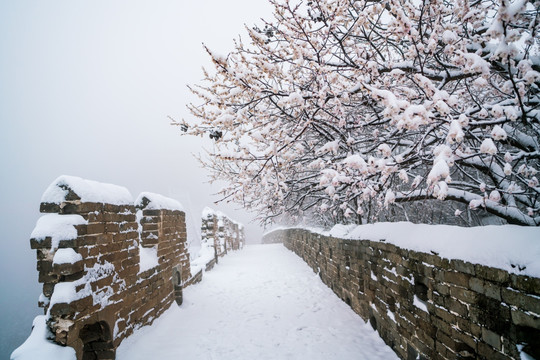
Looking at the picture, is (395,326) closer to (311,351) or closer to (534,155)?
(311,351)

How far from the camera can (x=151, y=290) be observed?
4336 millimetres

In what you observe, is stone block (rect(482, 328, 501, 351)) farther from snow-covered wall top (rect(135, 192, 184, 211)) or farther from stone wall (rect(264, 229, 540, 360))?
snow-covered wall top (rect(135, 192, 184, 211))

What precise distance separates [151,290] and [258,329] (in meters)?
1.80

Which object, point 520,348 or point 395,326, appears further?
point 395,326


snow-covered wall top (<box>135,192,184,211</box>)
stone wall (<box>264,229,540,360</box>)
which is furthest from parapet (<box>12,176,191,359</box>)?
stone wall (<box>264,229,540,360</box>)

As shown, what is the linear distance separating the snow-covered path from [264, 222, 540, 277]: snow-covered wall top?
65.3 inches

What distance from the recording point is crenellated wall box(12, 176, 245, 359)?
8.36 feet

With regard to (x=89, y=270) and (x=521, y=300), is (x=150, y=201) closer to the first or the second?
(x=89, y=270)

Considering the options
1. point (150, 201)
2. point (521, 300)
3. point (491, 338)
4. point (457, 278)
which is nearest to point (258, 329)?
point (150, 201)

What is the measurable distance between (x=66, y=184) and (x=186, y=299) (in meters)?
3.81

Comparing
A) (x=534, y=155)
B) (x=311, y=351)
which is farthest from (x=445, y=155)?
(x=311, y=351)

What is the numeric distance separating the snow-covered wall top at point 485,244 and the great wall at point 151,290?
2.1 inches

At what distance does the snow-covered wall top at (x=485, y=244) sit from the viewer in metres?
1.61

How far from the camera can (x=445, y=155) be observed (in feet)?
6.87
